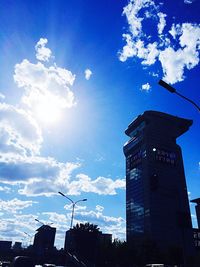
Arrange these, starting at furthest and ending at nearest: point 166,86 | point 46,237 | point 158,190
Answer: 1. point 158,190
2. point 46,237
3. point 166,86

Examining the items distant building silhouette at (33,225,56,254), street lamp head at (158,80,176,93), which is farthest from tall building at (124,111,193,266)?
street lamp head at (158,80,176,93)

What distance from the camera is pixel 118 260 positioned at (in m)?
76.6

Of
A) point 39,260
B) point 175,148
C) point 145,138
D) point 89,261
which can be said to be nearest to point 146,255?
point 89,261

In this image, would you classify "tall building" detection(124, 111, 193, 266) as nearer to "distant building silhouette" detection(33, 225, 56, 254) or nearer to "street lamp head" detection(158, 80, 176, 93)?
"distant building silhouette" detection(33, 225, 56, 254)

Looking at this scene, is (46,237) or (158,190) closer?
(46,237)

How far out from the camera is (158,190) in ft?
508

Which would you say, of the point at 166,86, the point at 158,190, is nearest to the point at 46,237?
the point at 158,190

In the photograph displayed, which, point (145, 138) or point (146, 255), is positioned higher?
point (145, 138)

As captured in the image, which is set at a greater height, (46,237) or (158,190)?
(158,190)

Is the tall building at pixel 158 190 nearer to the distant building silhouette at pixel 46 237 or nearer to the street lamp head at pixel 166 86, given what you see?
the distant building silhouette at pixel 46 237

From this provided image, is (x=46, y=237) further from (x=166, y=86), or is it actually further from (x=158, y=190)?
(x=166, y=86)

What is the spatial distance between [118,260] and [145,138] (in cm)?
12014

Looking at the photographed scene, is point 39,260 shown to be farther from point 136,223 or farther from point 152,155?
point 152,155

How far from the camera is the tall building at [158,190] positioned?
531 ft
